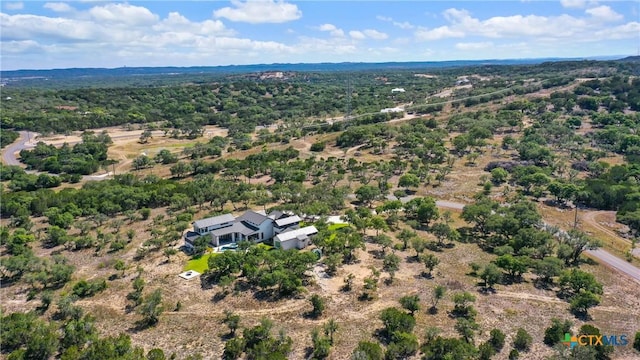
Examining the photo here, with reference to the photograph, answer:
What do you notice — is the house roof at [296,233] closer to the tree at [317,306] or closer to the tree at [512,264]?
the tree at [317,306]

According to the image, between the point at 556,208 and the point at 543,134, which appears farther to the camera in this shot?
the point at 543,134

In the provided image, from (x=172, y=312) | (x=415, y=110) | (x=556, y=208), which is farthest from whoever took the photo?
(x=415, y=110)

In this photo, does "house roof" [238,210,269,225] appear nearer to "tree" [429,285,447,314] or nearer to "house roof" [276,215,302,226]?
"house roof" [276,215,302,226]

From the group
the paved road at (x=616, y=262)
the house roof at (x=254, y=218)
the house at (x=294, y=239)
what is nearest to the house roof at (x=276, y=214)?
the house roof at (x=254, y=218)

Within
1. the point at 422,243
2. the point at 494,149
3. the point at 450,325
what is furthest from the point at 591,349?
the point at 494,149

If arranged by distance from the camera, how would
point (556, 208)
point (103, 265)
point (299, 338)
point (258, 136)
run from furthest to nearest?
1. point (258, 136)
2. point (556, 208)
3. point (103, 265)
4. point (299, 338)

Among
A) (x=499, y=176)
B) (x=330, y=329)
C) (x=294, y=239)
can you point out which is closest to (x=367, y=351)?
(x=330, y=329)

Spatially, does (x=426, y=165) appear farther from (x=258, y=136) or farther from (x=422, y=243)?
(x=258, y=136)
